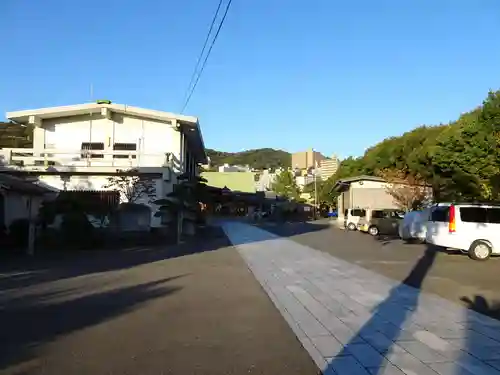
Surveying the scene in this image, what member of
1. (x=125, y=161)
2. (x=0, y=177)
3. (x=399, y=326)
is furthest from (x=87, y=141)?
(x=399, y=326)

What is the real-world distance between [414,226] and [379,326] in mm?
17267

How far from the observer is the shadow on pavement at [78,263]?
11633 millimetres

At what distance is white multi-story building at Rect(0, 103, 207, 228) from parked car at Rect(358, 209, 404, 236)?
12.2 meters

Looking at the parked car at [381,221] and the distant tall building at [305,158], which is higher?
the distant tall building at [305,158]

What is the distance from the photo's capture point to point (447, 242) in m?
17.1

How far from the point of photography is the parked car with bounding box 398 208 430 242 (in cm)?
2277

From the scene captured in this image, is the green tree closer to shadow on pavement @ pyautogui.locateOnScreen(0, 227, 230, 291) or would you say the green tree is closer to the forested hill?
shadow on pavement @ pyautogui.locateOnScreen(0, 227, 230, 291)

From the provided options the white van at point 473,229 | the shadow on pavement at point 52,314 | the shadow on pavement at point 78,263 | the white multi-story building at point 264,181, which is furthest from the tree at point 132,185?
the white multi-story building at point 264,181

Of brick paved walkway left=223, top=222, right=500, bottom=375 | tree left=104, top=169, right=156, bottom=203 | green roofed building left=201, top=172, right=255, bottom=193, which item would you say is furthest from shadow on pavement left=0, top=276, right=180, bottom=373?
green roofed building left=201, top=172, right=255, bottom=193

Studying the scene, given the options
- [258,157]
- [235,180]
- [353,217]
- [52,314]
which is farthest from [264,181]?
[52,314]

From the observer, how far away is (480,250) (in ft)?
53.9

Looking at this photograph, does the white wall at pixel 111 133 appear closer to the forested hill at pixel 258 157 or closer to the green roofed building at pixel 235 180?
the green roofed building at pixel 235 180

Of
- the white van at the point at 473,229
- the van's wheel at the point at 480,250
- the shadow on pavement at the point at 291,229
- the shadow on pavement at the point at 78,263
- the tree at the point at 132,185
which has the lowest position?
the shadow on pavement at the point at 291,229

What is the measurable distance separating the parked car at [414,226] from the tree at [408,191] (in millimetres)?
12581
